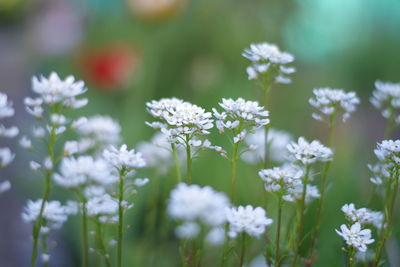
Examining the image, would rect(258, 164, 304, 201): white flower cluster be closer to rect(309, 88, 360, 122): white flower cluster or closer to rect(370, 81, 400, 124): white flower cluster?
rect(309, 88, 360, 122): white flower cluster

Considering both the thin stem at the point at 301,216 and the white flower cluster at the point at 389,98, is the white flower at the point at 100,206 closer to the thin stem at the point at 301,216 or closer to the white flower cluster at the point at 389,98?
the thin stem at the point at 301,216

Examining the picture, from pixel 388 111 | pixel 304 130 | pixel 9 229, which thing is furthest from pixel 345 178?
pixel 9 229

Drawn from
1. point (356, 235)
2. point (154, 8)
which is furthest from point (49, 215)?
point (154, 8)

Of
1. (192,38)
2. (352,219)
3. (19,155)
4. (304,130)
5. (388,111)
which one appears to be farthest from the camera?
(192,38)

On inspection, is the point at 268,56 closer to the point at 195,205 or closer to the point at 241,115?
the point at 241,115

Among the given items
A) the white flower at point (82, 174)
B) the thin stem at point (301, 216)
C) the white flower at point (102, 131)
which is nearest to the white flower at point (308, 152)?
the thin stem at point (301, 216)

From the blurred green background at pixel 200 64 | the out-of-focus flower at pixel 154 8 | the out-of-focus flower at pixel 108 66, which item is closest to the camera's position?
the blurred green background at pixel 200 64

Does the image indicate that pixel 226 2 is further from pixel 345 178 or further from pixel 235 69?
pixel 345 178
